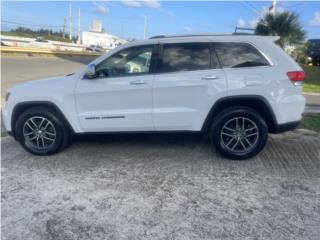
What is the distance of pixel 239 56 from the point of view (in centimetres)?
497

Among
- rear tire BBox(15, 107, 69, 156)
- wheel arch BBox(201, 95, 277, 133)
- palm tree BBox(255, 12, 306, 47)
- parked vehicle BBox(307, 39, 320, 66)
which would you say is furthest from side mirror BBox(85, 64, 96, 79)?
parked vehicle BBox(307, 39, 320, 66)

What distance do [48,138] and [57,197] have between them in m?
1.55

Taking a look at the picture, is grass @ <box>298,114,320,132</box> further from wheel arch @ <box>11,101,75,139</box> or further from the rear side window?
wheel arch @ <box>11,101,75,139</box>

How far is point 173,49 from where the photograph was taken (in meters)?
5.07

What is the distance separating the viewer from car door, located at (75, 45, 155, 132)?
5004mm

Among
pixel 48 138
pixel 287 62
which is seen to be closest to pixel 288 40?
pixel 287 62

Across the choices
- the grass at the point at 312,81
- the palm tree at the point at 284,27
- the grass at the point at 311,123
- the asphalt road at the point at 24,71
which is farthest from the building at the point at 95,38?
the grass at the point at 311,123

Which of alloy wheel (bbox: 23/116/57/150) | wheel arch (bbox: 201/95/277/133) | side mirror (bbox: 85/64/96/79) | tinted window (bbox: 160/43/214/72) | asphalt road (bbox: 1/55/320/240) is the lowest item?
asphalt road (bbox: 1/55/320/240)

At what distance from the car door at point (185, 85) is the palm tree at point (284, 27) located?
57.6ft

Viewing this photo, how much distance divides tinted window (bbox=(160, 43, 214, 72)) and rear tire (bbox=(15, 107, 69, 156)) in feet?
5.80

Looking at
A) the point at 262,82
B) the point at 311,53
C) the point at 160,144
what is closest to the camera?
the point at 262,82

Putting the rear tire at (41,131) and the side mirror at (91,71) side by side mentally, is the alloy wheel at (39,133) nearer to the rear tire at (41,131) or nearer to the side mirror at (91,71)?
the rear tire at (41,131)

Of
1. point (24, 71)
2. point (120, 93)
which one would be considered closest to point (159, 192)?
point (120, 93)

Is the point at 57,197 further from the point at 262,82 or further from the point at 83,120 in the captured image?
the point at 262,82
